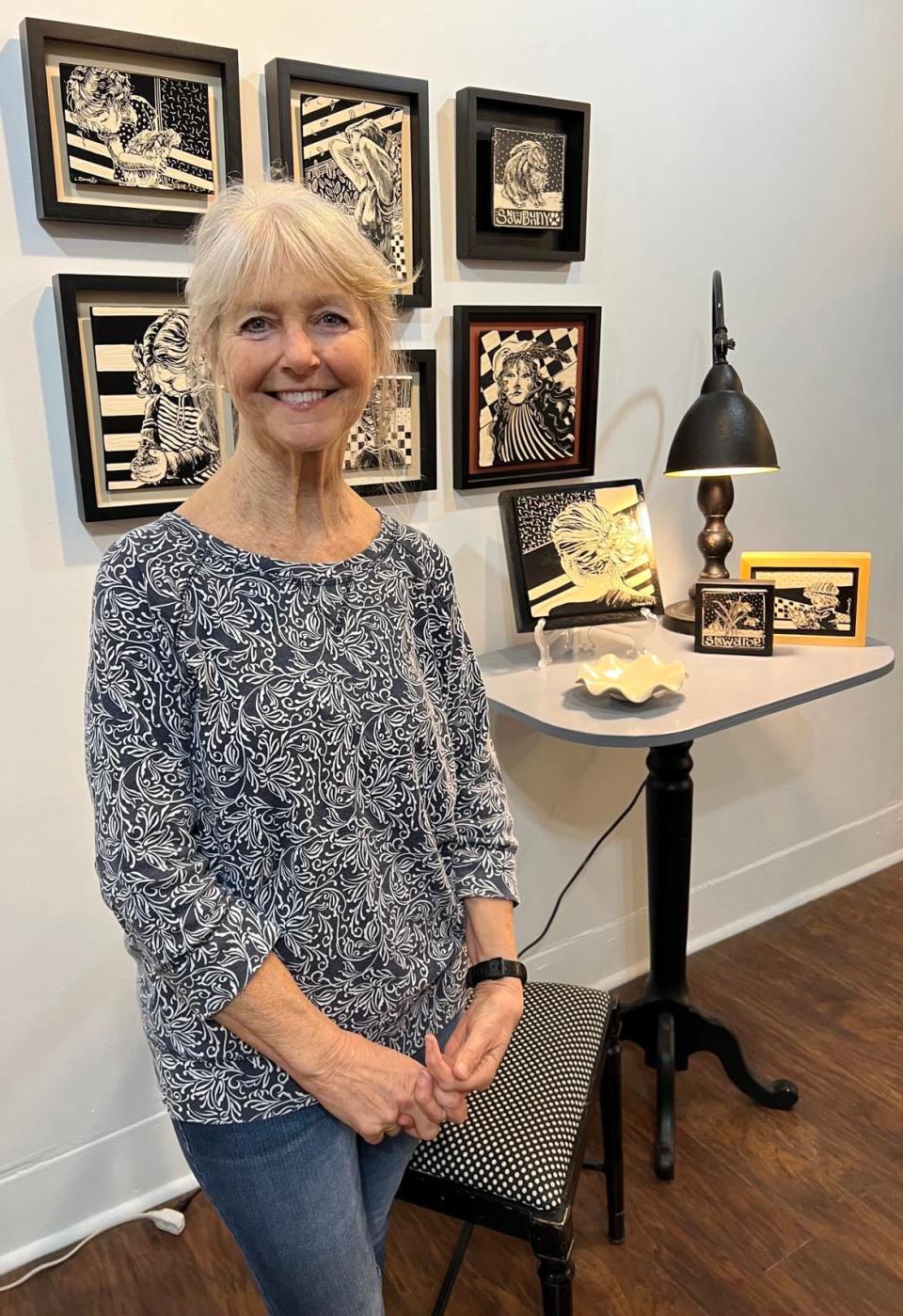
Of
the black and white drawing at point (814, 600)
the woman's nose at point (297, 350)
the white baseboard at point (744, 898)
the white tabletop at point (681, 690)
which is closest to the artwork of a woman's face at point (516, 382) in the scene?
the white tabletop at point (681, 690)

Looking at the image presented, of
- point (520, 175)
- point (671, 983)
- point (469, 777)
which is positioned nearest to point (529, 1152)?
point (469, 777)

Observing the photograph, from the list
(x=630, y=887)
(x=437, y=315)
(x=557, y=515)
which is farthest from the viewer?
(x=630, y=887)

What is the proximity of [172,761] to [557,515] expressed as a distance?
1138mm

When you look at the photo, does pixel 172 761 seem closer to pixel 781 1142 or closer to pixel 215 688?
pixel 215 688

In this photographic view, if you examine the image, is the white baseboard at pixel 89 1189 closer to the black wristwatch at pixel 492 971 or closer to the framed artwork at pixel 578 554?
the black wristwatch at pixel 492 971

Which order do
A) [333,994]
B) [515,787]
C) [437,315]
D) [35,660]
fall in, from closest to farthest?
[333,994], [35,660], [437,315], [515,787]

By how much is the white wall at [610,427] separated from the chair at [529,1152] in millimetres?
718

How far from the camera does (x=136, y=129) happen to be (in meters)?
1.41

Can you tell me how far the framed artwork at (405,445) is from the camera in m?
1.75

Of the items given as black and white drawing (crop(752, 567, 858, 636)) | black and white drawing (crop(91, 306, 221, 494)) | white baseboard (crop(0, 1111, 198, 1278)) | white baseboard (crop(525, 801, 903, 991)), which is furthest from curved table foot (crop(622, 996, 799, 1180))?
black and white drawing (crop(91, 306, 221, 494))

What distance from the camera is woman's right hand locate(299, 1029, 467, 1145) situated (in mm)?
988

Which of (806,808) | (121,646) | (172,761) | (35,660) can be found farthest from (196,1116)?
(806,808)

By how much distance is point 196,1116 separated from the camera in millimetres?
978

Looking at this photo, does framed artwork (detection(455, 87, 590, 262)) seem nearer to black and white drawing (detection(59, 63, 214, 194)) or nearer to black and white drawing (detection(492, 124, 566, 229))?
black and white drawing (detection(492, 124, 566, 229))
